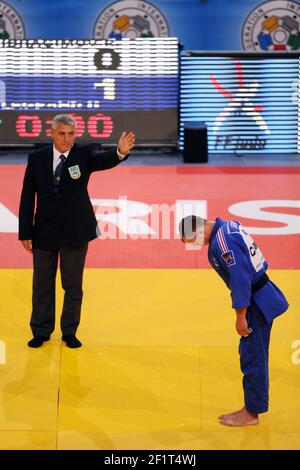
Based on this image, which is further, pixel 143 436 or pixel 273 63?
pixel 273 63

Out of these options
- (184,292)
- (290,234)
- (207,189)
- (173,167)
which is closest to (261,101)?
(173,167)

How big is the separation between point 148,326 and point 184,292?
0.93 meters

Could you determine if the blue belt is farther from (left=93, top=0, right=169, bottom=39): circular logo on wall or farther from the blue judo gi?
(left=93, top=0, right=169, bottom=39): circular logo on wall

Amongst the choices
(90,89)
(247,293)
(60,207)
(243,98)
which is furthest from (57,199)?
(243,98)

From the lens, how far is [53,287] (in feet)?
21.6

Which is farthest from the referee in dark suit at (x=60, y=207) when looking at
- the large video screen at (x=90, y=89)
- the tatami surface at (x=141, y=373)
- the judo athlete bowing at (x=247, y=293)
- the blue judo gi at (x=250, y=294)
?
the large video screen at (x=90, y=89)

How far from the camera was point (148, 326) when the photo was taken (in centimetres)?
697

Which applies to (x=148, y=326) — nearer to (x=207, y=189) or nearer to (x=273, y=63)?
(x=207, y=189)

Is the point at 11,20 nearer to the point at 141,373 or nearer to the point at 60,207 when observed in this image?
the point at 60,207

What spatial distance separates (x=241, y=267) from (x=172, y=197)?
6.46m

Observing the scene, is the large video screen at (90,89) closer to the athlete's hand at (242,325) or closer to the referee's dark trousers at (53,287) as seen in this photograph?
the referee's dark trousers at (53,287)

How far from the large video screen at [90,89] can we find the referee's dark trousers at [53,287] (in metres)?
8.00

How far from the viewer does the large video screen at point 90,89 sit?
1423cm

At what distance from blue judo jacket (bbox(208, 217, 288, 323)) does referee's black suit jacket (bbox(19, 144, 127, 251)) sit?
1.53 metres
